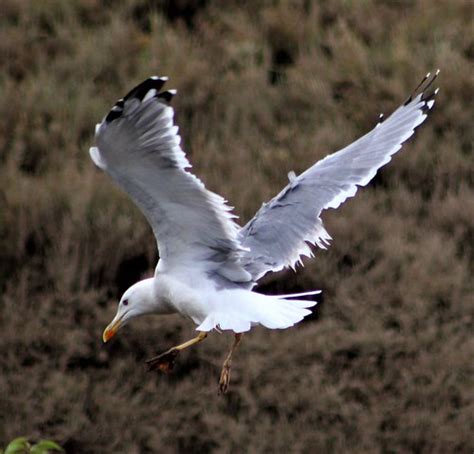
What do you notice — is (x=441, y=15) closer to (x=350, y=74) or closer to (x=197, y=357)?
(x=350, y=74)

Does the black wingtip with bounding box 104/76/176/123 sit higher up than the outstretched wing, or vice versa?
the black wingtip with bounding box 104/76/176/123

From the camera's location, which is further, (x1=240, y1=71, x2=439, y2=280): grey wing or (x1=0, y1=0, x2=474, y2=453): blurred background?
(x1=0, y1=0, x2=474, y2=453): blurred background

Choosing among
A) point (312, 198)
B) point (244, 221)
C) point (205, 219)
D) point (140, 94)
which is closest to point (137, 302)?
point (205, 219)

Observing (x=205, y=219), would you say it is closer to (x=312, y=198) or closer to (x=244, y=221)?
(x=312, y=198)

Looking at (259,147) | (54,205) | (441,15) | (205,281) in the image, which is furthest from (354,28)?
(205,281)

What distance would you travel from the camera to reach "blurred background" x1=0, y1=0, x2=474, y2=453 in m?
7.29

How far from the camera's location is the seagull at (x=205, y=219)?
464 cm

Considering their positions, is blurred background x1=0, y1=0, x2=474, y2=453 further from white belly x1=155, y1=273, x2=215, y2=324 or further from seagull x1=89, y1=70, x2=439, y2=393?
white belly x1=155, y1=273, x2=215, y2=324

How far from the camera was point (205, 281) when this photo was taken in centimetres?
507

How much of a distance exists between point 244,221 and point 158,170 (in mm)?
3364

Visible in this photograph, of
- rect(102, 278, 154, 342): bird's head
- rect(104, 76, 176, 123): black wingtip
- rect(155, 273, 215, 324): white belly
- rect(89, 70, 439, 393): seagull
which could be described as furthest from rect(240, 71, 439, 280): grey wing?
rect(104, 76, 176, 123): black wingtip

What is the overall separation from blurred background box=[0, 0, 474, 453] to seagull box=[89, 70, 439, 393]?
1851 mm

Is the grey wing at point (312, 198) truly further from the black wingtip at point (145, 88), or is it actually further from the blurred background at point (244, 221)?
the blurred background at point (244, 221)

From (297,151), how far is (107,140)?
4.17 m
